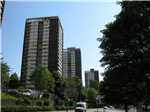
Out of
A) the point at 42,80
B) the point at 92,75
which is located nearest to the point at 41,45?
the point at 42,80

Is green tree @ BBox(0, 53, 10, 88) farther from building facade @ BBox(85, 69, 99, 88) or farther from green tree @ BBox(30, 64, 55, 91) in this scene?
building facade @ BBox(85, 69, 99, 88)

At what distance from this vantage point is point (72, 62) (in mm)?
142750

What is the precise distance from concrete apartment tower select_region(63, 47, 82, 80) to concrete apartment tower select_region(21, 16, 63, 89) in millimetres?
46148

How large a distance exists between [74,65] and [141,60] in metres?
130

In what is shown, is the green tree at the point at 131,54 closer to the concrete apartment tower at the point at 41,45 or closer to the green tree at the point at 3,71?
the green tree at the point at 3,71

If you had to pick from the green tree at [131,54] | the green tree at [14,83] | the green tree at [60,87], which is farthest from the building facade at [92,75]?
the green tree at [131,54]

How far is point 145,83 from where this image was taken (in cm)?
1188

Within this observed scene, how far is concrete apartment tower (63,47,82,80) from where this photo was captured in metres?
138

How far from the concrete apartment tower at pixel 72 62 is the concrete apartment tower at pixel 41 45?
46.1m

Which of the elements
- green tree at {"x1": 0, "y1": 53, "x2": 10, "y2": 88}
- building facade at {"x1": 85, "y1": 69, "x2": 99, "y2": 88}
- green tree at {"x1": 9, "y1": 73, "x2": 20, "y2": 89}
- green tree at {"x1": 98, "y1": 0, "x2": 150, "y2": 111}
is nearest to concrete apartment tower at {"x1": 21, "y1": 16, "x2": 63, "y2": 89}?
green tree at {"x1": 9, "y1": 73, "x2": 20, "y2": 89}

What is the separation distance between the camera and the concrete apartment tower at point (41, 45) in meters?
89.5

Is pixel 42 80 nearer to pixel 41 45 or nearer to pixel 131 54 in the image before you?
pixel 131 54

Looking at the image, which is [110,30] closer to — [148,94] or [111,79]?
[111,79]

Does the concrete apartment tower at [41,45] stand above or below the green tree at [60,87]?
above
